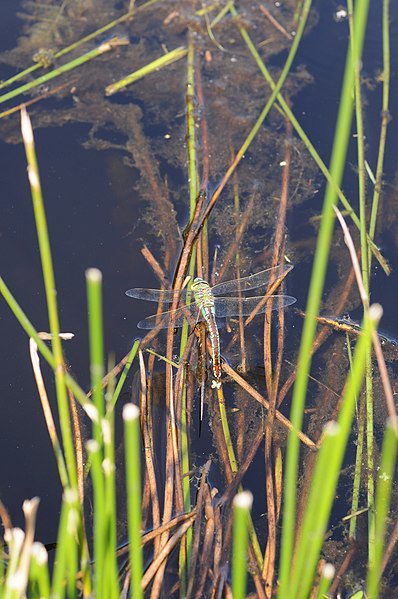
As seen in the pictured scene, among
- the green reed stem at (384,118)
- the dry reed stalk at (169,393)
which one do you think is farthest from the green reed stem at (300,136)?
the dry reed stalk at (169,393)

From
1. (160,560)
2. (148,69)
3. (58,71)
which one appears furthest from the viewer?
(148,69)

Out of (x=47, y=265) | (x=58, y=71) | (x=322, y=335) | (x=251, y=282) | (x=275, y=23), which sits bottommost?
(x=322, y=335)

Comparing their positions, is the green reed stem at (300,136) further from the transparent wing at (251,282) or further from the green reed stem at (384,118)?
the transparent wing at (251,282)

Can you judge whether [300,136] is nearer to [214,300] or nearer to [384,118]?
[384,118]

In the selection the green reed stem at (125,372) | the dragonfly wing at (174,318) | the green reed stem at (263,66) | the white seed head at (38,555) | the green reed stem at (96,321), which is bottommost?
the green reed stem at (125,372)

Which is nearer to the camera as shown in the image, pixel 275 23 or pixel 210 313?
pixel 210 313

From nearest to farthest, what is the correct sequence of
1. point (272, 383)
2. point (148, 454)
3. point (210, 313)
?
point (148, 454), point (272, 383), point (210, 313)

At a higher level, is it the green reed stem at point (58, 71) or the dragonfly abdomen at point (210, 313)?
the green reed stem at point (58, 71)

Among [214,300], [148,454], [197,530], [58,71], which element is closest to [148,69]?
[58,71]
